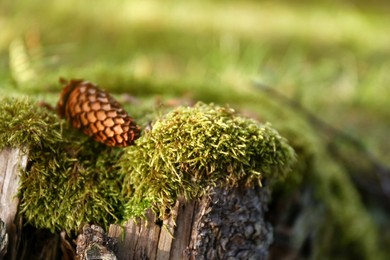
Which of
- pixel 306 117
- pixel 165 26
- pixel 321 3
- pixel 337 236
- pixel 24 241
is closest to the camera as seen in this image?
pixel 24 241

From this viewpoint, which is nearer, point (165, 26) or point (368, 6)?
point (165, 26)

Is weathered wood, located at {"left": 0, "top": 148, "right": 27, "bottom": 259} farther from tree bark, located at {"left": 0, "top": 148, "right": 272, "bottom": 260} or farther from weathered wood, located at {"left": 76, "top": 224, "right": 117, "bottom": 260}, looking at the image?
weathered wood, located at {"left": 76, "top": 224, "right": 117, "bottom": 260}

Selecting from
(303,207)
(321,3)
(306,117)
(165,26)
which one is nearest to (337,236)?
(303,207)

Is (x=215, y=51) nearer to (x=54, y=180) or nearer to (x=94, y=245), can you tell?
(x=54, y=180)

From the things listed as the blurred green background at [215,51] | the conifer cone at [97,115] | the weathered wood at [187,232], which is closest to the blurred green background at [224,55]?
the blurred green background at [215,51]

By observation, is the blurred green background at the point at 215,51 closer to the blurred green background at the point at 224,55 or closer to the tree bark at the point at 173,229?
the blurred green background at the point at 224,55

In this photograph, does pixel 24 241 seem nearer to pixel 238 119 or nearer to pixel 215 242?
pixel 215 242

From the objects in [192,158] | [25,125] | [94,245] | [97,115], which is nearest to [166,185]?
[192,158]

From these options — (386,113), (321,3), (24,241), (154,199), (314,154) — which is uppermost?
(321,3)
